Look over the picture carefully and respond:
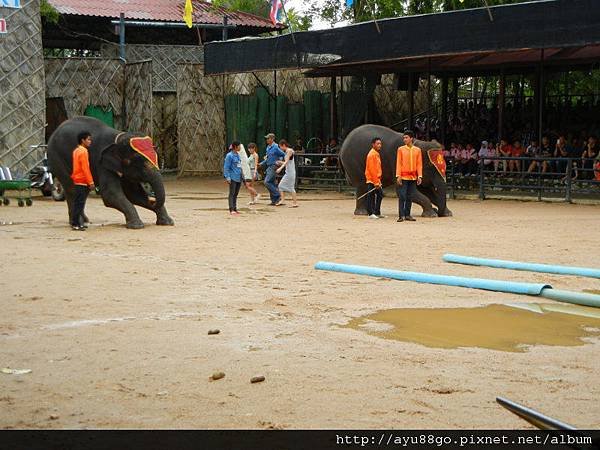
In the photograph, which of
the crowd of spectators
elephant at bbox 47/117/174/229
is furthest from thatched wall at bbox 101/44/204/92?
elephant at bbox 47/117/174/229

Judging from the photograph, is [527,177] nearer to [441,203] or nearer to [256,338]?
[441,203]

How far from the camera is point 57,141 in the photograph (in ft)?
54.9

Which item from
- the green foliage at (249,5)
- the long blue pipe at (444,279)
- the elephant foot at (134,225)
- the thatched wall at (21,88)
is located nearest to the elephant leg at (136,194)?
the elephant foot at (134,225)

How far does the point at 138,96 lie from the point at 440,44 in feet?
34.4

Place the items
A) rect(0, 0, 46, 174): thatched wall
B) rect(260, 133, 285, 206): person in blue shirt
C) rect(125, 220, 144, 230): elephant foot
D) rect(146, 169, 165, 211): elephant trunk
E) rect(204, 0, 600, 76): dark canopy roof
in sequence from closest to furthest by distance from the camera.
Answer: rect(125, 220, 144, 230): elephant foot < rect(146, 169, 165, 211): elephant trunk < rect(204, 0, 600, 76): dark canopy roof < rect(260, 133, 285, 206): person in blue shirt < rect(0, 0, 46, 174): thatched wall

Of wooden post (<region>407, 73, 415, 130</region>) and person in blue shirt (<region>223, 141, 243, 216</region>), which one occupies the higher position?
wooden post (<region>407, 73, 415, 130</region>)

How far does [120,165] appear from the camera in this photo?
1617cm

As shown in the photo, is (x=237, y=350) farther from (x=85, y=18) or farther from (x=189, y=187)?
(x=85, y=18)

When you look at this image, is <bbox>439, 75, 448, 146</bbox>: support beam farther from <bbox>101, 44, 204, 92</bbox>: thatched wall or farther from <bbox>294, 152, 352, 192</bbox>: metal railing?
<bbox>101, 44, 204, 92</bbox>: thatched wall

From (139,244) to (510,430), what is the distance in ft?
30.4

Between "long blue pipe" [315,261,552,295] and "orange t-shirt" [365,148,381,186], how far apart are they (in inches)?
261

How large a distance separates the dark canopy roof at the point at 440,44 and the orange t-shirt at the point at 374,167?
172 inches

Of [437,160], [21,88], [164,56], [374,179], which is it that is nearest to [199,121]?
[164,56]

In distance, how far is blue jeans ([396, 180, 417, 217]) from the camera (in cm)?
1703
